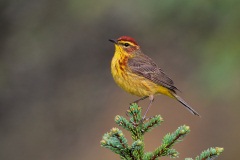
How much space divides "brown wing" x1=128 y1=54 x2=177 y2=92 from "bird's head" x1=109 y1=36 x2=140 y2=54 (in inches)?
4.5

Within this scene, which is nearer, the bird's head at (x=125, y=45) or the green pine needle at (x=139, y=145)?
the green pine needle at (x=139, y=145)

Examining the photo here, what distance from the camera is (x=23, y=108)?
51.8ft

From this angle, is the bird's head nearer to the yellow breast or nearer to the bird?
the bird

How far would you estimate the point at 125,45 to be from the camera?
25.1ft

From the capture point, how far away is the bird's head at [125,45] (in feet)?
24.8

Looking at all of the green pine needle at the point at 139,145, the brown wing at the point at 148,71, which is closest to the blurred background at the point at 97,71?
the brown wing at the point at 148,71

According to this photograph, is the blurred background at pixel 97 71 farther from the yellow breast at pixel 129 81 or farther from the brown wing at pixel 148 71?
the yellow breast at pixel 129 81

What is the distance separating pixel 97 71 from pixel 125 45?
27.7 ft

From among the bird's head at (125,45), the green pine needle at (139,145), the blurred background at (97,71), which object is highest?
the blurred background at (97,71)

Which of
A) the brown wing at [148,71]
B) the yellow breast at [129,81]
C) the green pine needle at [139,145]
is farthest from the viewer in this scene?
the brown wing at [148,71]

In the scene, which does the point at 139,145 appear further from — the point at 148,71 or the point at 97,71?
the point at 97,71

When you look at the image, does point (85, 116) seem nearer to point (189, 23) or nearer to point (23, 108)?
point (23, 108)

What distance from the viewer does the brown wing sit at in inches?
297

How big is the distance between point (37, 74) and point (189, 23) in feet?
19.4
